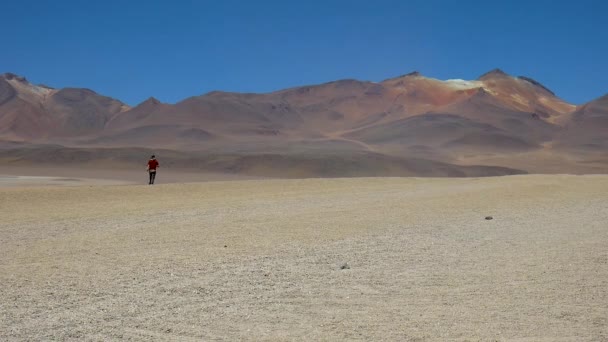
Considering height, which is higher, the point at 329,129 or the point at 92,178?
the point at 329,129

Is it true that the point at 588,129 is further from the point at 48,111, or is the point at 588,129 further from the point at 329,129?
the point at 48,111

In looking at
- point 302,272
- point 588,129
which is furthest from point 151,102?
point 302,272

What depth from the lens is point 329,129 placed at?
160625 millimetres

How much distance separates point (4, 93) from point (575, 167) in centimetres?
14611

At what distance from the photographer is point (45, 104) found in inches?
7003

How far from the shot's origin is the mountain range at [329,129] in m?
72.1

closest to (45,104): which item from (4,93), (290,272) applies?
(4,93)

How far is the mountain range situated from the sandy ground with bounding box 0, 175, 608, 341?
45.4 m

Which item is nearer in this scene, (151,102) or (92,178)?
(92,178)

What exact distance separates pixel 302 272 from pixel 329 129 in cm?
15079

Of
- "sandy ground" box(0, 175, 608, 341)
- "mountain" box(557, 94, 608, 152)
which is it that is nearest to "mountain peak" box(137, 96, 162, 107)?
"mountain" box(557, 94, 608, 152)

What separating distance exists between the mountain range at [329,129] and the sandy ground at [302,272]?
149ft

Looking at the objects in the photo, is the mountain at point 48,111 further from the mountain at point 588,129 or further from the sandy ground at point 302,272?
the sandy ground at point 302,272

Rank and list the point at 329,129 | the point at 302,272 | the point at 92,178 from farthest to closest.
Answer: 1. the point at 329,129
2. the point at 92,178
3. the point at 302,272
